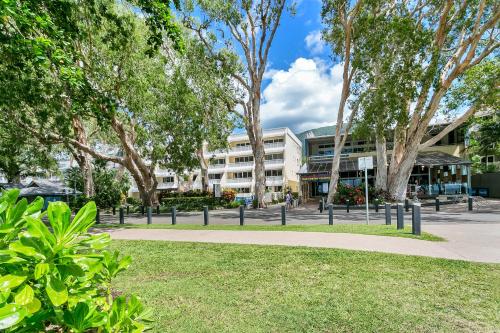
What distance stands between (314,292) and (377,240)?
4.40m

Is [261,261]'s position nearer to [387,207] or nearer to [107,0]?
[387,207]

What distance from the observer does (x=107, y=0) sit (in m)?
14.9

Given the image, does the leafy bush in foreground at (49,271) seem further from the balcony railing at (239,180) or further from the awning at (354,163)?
the balcony railing at (239,180)

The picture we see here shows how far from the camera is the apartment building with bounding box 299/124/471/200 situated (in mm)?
27958

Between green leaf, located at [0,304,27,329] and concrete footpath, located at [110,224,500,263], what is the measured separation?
22.9ft

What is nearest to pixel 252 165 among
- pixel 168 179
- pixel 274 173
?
pixel 274 173

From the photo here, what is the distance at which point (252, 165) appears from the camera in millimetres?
46844

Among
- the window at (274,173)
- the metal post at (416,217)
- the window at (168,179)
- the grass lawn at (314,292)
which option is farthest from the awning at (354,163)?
the window at (168,179)

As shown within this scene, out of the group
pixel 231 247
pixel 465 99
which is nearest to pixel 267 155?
pixel 465 99

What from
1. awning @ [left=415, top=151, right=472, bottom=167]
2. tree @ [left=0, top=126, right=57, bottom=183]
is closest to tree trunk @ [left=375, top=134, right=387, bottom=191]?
awning @ [left=415, top=151, right=472, bottom=167]

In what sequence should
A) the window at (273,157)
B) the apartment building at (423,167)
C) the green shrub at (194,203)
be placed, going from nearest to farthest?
the green shrub at (194,203)
the apartment building at (423,167)
the window at (273,157)

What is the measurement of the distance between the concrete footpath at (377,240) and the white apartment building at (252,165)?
105ft

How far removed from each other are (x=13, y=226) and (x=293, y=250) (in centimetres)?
610

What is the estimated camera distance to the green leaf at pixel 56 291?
139cm
